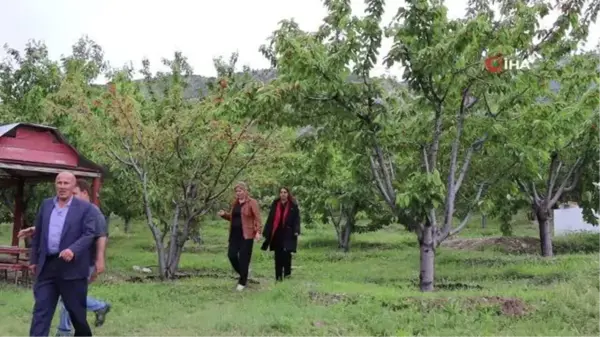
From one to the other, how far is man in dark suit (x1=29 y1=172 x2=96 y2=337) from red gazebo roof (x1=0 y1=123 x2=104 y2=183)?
5.08 metres

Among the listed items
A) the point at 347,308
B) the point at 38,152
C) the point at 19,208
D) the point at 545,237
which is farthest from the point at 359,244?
the point at 347,308

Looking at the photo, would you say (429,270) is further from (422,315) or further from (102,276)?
(102,276)

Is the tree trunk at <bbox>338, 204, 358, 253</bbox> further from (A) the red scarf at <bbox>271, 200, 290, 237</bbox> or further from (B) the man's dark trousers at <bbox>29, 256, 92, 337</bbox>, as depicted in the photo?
(B) the man's dark trousers at <bbox>29, 256, 92, 337</bbox>

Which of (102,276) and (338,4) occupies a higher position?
(338,4)

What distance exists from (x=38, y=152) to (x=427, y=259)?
6511 mm

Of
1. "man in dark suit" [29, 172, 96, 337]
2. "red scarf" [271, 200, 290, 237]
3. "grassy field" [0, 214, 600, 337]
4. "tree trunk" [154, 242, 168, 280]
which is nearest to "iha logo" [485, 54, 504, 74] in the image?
"grassy field" [0, 214, 600, 337]

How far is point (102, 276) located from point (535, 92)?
8293 millimetres

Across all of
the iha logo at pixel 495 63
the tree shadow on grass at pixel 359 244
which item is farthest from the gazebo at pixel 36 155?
the tree shadow on grass at pixel 359 244

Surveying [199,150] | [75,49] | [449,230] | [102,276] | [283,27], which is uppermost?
[75,49]

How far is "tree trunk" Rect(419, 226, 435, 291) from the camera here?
1030cm

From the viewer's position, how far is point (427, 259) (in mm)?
10328

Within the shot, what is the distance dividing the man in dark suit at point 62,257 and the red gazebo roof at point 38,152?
5.08m

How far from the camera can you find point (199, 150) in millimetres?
11750

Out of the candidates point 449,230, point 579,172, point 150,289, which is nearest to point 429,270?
point 449,230
